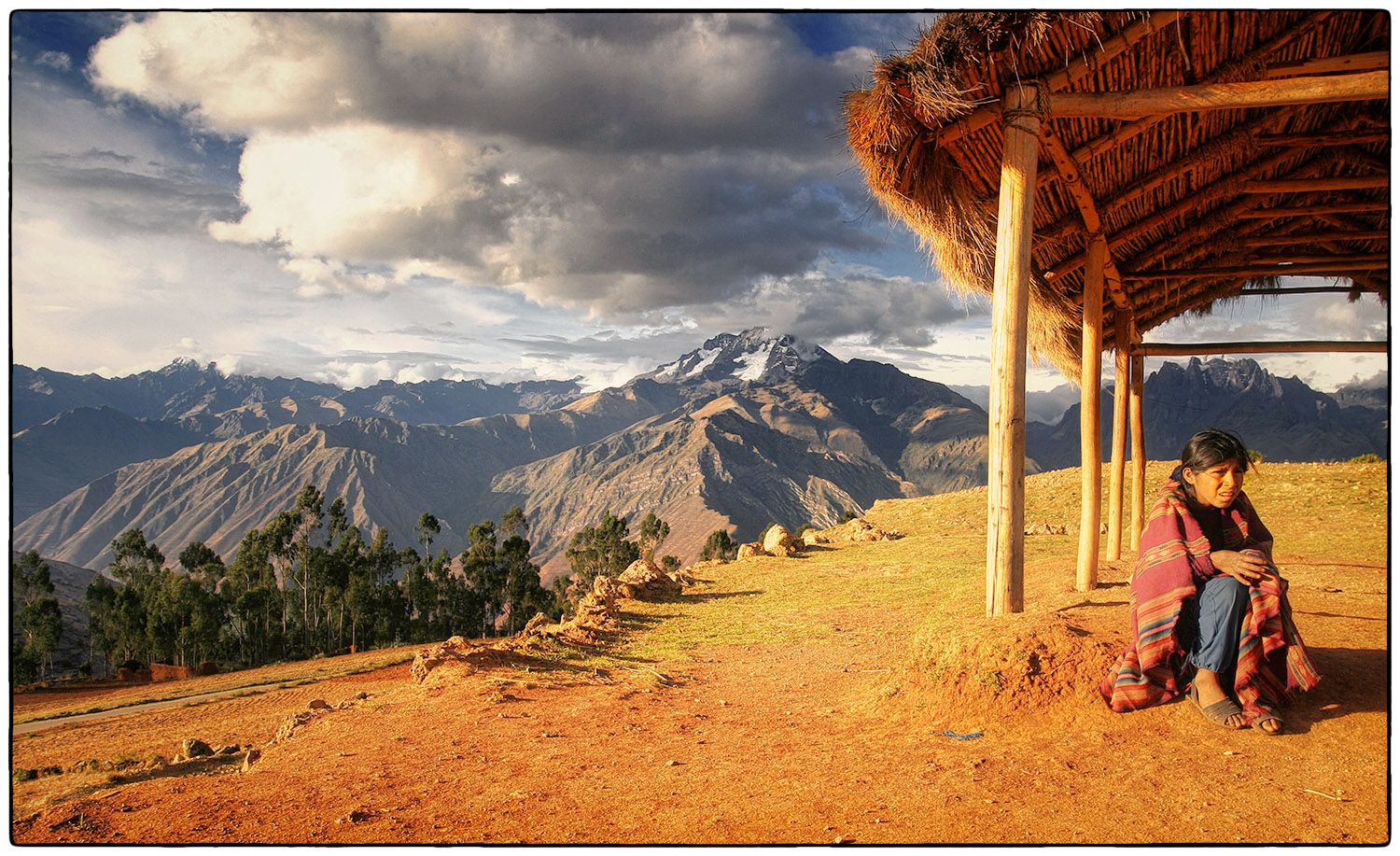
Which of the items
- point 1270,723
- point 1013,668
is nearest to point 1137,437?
point 1013,668

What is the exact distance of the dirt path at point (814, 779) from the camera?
3.51m

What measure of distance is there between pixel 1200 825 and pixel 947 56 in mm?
5170

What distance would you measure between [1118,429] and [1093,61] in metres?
7.13

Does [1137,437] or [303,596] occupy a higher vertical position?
[1137,437]

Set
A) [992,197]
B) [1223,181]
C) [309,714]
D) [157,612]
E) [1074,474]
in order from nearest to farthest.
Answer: [309,714]
[992,197]
[1223,181]
[1074,474]
[157,612]

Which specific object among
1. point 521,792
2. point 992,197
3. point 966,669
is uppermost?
point 992,197

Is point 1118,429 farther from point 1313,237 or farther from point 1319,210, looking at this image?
point 1319,210

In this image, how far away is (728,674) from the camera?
8.22 m

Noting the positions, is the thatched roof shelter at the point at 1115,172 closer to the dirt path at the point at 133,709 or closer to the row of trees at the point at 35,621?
the dirt path at the point at 133,709

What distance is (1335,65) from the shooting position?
20.6 feet

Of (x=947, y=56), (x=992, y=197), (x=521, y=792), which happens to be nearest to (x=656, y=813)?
(x=521, y=792)

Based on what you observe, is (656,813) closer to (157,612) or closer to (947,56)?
(947,56)

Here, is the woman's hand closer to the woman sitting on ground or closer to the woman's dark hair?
the woman sitting on ground

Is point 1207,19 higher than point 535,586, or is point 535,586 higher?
point 1207,19
